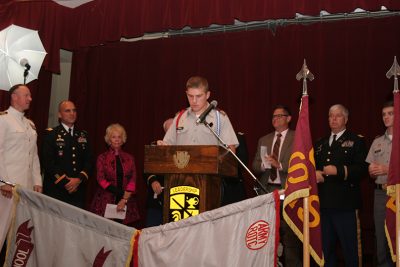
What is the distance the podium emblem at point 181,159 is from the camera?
12.5 ft

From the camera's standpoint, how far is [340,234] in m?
5.21

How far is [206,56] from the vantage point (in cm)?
695

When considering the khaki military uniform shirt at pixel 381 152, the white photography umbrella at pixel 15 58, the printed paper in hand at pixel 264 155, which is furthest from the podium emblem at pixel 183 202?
the white photography umbrella at pixel 15 58

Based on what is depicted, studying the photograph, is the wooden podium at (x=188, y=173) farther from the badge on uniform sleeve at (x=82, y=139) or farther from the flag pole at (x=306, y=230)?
the badge on uniform sleeve at (x=82, y=139)

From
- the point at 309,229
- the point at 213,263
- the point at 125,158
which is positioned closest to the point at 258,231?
the point at 213,263

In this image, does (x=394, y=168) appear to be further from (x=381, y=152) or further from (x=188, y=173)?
(x=188, y=173)

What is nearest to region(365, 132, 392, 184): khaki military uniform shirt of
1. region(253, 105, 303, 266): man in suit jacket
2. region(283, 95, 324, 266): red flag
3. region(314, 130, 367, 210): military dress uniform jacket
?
region(314, 130, 367, 210): military dress uniform jacket

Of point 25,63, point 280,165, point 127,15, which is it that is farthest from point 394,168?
point 25,63

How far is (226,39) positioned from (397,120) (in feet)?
10.8

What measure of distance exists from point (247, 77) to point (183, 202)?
125 inches

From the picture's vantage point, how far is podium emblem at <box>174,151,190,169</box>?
149 inches

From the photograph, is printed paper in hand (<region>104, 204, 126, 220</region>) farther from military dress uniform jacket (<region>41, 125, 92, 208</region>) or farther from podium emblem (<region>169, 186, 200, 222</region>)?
podium emblem (<region>169, 186, 200, 222</region>)

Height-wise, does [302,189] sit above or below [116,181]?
above

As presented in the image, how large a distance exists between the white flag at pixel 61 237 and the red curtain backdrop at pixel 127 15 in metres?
3.24
